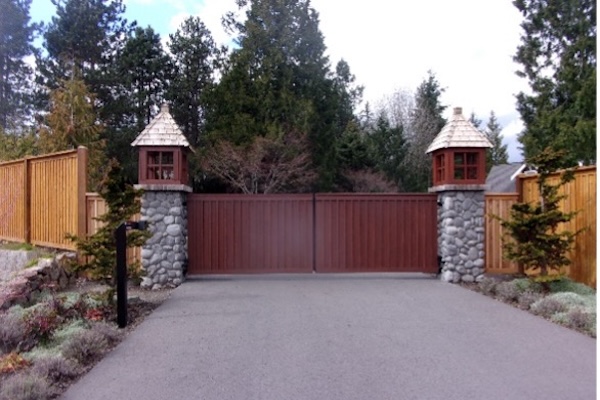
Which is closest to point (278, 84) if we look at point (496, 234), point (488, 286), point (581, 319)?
point (496, 234)

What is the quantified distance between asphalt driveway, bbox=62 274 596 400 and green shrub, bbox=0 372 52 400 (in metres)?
0.24

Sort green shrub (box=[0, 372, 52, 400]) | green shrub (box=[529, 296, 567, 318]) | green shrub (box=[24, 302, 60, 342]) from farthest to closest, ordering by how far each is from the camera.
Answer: green shrub (box=[529, 296, 567, 318])
green shrub (box=[24, 302, 60, 342])
green shrub (box=[0, 372, 52, 400])

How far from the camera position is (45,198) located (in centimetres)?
1103

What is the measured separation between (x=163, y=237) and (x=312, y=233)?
2.94 metres

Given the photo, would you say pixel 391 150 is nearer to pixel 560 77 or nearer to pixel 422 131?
pixel 422 131

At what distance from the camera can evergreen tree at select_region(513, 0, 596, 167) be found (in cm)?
1694

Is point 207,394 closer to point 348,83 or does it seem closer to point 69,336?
point 69,336

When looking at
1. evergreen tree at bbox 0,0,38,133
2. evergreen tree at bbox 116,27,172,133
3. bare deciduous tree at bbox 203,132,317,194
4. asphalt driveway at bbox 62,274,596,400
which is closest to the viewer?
asphalt driveway at bbox 62,274,596,400

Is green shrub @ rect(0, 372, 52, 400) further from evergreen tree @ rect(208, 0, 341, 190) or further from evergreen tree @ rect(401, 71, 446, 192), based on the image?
evergreen tree @ rect(401, 71, 446, 192)

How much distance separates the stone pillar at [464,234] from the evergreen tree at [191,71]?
56.7ft

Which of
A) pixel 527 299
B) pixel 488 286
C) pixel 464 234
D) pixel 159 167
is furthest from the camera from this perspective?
pixel 464 234

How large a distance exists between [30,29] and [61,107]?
12.9 metres

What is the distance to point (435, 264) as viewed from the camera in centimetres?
1063

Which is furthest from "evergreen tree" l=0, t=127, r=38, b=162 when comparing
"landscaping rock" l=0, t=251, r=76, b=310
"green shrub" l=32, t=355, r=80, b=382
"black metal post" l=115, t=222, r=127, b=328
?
"green shrub" l=32, t=355, r=80, b=382
